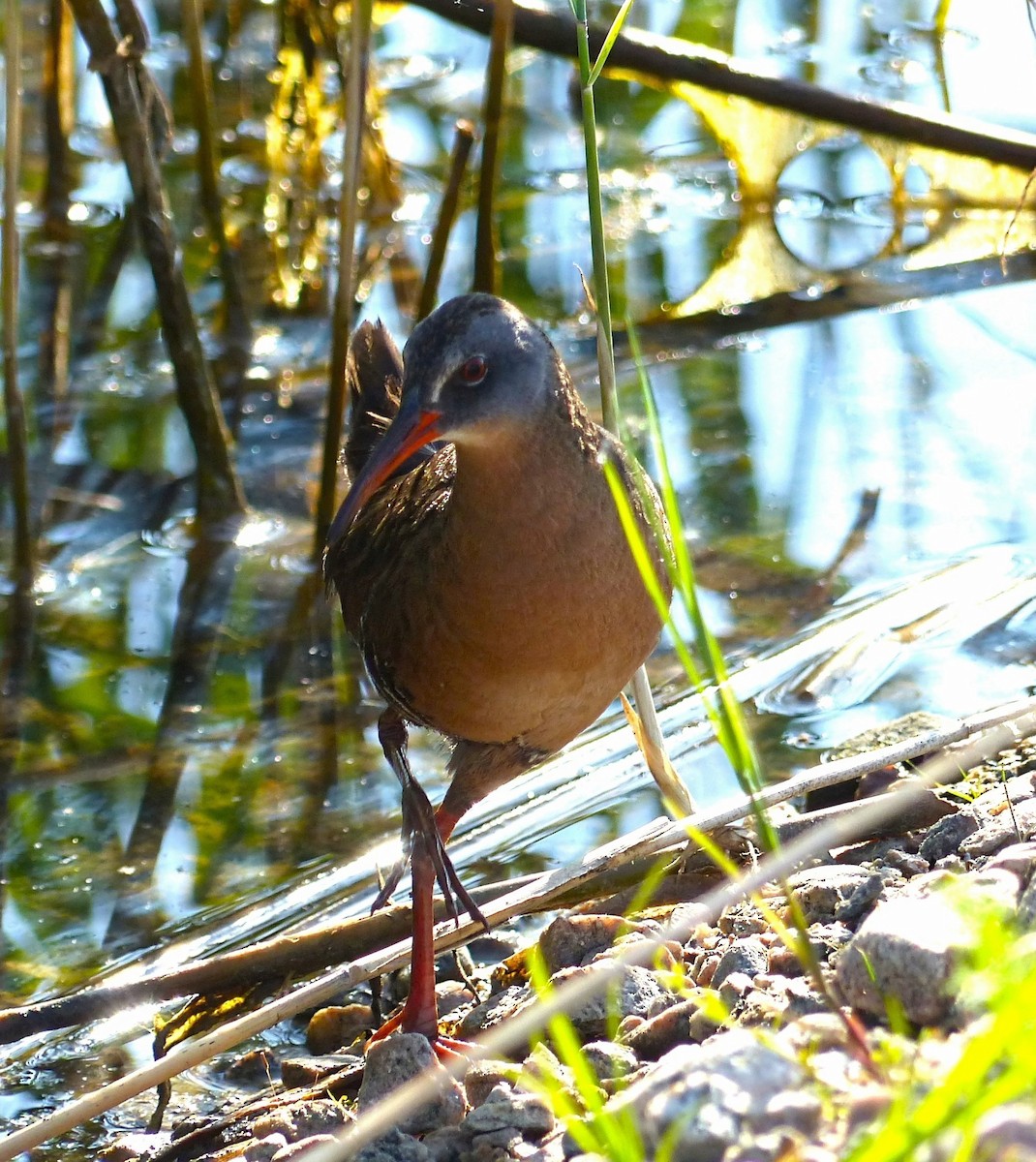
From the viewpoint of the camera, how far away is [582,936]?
312 cm

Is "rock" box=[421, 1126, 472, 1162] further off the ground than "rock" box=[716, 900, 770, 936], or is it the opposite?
"rock" box=[716, 900, 770, 936]

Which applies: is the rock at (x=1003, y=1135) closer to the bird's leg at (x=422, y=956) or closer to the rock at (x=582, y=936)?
the rock at (x=582, y=936)

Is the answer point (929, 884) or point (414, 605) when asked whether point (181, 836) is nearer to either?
point (414, 605)

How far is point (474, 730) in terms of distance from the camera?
3193 mm

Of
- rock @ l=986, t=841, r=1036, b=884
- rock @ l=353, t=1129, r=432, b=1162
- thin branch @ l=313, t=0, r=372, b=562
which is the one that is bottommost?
rock @ l=353, t=1129, r=432, b=1162

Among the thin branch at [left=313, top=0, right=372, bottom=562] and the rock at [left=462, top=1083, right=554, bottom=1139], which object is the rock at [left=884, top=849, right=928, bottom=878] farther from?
the thin branch at [left=313, top=0, right=372, bottom=562]

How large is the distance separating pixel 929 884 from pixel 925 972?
473 millimetres

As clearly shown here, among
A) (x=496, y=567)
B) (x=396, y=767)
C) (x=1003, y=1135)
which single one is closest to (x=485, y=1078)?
(x=496, y=567)

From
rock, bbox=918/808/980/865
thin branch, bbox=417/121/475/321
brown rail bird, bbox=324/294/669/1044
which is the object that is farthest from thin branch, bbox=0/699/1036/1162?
thin branch, bbox=417/121/475/321

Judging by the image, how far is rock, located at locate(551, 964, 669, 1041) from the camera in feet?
8.86

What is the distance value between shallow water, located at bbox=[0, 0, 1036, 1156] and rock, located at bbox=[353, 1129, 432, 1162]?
113 cm

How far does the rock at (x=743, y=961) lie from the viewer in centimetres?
262

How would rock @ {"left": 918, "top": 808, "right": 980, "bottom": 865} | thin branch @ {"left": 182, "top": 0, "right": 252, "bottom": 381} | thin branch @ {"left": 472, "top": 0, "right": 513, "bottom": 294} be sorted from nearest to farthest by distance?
rock @ {"left": 918, "top": 808, "right": 980, "bottom": 865} < thin branch @ {"left": 472, "top": 0, "right": 513, "bottom": 294} < thin branch @ {"left": 182, "top": 0, "right": 252, "bottom": 381}

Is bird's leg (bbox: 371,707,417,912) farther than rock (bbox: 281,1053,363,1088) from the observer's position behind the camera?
Yes
